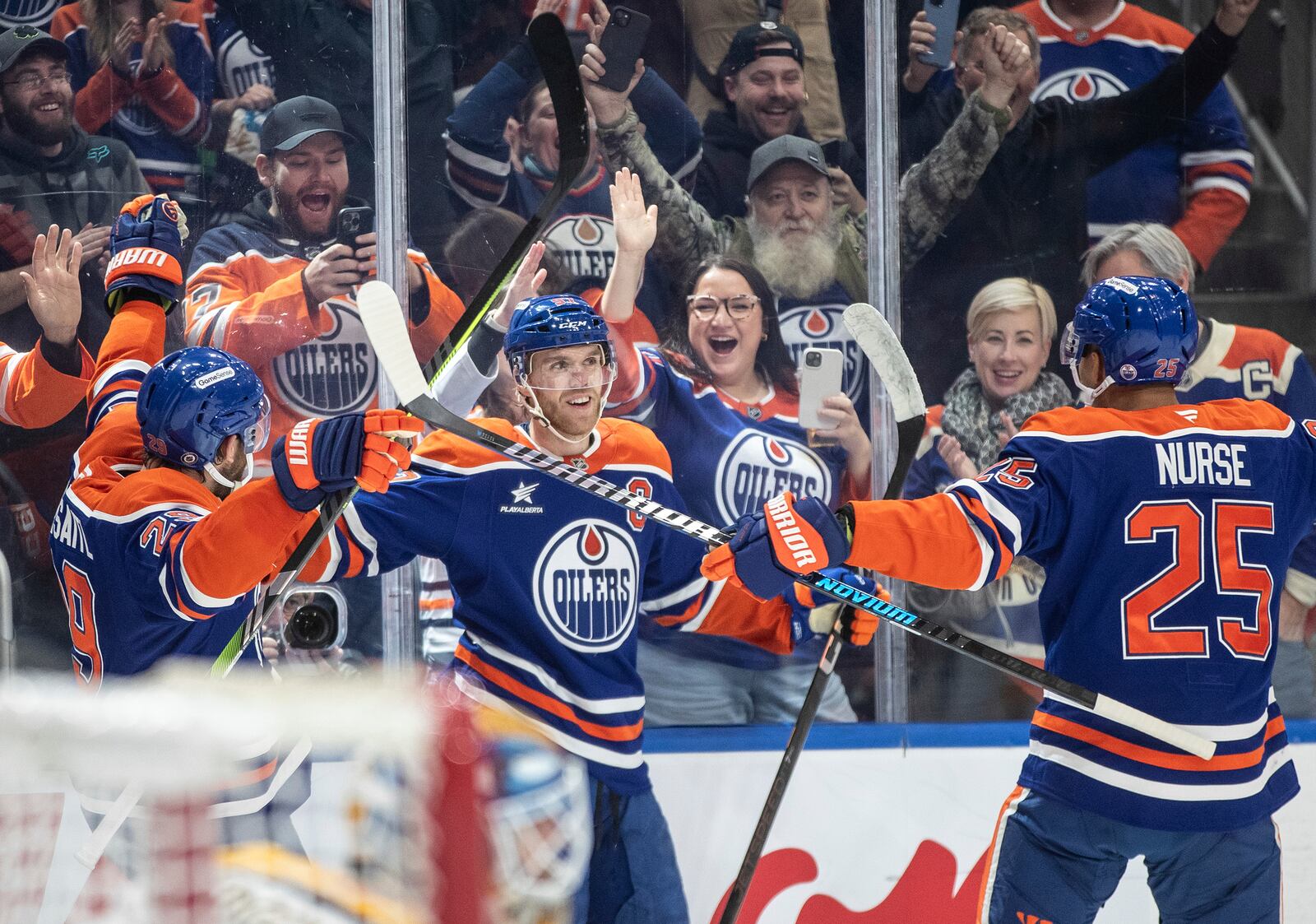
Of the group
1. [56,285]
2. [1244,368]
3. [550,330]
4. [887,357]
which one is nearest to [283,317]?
[56,285]

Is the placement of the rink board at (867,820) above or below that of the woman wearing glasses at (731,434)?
below

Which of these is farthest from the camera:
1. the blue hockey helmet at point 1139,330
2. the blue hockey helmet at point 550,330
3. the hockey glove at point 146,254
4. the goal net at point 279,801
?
the hockey glove at point 146,254

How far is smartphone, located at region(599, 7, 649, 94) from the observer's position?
3.31 metres

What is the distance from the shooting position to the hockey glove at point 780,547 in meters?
2.09

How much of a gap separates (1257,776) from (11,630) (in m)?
2.68

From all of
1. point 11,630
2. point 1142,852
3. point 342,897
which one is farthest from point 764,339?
point 342,897

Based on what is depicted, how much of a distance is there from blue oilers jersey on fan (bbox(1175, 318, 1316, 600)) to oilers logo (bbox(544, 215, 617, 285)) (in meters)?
1.49

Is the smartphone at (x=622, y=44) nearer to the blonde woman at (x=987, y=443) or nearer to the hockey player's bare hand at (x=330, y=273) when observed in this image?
the hockey player's bare hand at (x=330, y=273)

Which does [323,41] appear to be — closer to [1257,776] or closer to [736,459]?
[736,459]

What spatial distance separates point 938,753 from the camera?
10.3ft

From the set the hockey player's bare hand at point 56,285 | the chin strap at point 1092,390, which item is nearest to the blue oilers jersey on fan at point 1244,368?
the chin strap at point 1092,390

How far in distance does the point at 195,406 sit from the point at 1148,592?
164 cm

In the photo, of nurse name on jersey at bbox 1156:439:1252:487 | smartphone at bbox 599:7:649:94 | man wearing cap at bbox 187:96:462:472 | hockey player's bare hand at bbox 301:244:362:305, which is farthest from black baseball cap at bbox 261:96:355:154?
nurse name on jersey at bbox 1156:439:1252:487

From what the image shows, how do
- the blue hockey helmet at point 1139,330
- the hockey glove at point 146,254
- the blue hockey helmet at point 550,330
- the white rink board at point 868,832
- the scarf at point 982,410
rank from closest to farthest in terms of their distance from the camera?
the blue hockey helmet at point 1139,330 → the blue hockey helmet at point 550,330 → the hockey glove at point 146,254 → the white rink board at point 868,832 → the scarf at point 982,410
